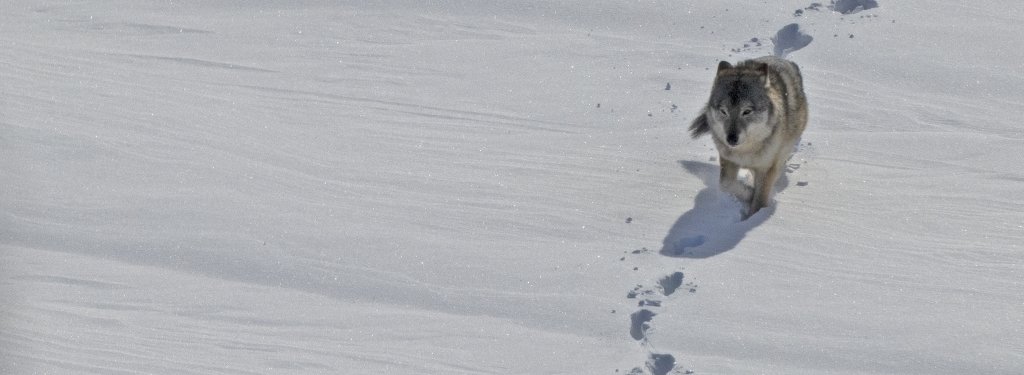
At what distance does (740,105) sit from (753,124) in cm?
14

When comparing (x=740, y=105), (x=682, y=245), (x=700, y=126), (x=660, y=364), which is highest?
(x=740, y=105)

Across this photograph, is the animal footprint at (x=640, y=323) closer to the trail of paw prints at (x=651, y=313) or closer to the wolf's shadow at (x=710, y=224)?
the trail of paw prints at (x=651, y=313)

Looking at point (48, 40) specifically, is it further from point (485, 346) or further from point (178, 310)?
point (485, 346)

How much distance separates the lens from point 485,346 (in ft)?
21.7

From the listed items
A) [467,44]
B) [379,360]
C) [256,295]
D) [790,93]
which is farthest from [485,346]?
[467,44]

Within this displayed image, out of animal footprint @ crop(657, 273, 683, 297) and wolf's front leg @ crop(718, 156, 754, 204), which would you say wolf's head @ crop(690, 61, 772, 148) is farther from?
animal footprint @ crop(657, 273, 683, 297)

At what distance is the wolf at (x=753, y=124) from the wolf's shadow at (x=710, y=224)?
0.29 feet

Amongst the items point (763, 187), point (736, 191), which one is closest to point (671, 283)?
point (763, 187)

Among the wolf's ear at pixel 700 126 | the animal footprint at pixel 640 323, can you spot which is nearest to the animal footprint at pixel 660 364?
the animal footprint at pixel 640 323

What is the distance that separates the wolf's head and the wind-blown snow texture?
0.52 m

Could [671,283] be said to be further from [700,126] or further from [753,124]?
[700,126]

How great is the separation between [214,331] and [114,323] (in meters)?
0.51

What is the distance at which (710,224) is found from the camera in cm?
820

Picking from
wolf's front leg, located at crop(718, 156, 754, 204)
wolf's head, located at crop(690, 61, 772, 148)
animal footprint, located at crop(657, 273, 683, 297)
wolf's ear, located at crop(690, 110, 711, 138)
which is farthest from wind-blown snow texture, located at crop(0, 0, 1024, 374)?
wolf's head, located at crop(690, 61, 772, 148)
